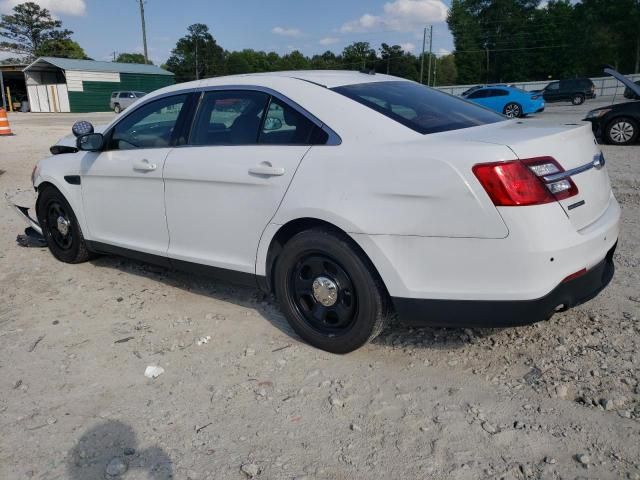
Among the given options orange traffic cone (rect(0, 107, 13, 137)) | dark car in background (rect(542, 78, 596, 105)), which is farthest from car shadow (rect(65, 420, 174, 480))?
dark car in background (rect(542, 78, 596, 105))

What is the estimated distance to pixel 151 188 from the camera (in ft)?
13.3

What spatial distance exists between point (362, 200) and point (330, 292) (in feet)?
2.01

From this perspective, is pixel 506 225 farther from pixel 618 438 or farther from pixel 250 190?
pixel 250 190

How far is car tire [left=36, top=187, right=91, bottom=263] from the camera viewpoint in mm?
4961

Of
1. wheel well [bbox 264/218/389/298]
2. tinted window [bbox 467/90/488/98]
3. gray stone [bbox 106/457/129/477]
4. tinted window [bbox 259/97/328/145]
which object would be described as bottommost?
gray stone [bbox 106/457/129/477]

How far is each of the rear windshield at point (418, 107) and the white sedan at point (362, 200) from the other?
0.06 ft

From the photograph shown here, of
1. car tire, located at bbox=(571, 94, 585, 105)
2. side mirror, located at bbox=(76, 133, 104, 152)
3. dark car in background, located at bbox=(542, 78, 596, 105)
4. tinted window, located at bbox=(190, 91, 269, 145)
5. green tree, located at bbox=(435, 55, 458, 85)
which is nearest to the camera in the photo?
tinted window, located at bbox=(190, 91, 269, 145)

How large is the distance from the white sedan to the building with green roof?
47.8m

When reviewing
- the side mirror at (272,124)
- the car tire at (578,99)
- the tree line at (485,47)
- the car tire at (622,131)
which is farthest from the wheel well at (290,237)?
the tree line at (485,47)

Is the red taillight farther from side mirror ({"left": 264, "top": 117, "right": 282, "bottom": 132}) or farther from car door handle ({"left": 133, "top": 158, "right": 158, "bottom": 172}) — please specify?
car door handle ({"left": 133, "top": 158, "right": 158, "bottom": 172})

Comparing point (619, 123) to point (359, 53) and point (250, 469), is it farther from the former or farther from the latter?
point (359, 53)

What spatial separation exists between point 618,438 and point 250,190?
2345 mm

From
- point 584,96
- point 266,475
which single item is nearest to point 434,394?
point 266,475

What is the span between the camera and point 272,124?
3455 mm
